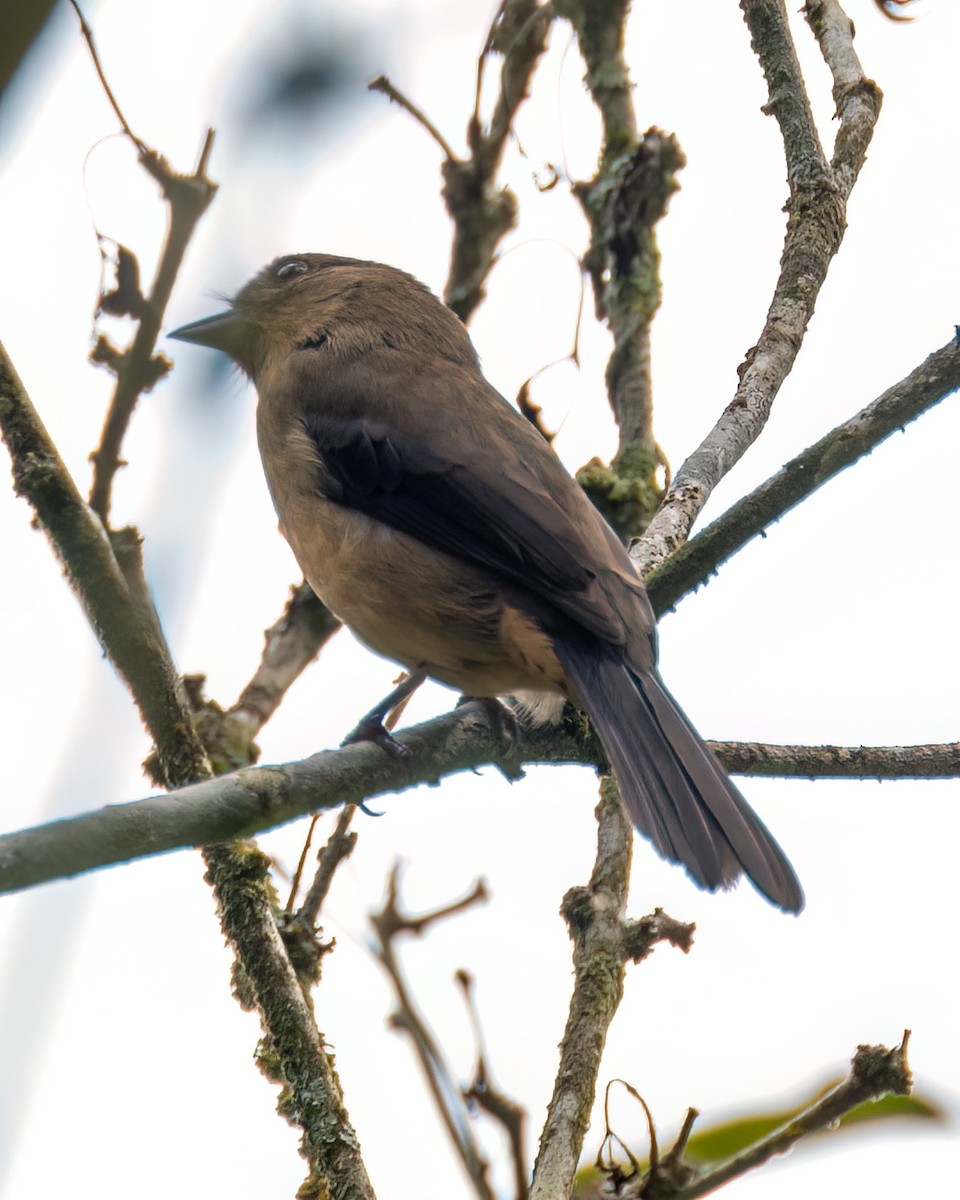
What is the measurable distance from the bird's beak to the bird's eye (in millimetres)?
351

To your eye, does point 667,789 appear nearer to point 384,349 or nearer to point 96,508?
point 96,508

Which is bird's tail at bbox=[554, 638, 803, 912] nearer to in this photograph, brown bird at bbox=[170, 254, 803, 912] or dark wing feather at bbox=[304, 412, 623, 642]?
brown bird at bbox=[170, 254, 803, 912]

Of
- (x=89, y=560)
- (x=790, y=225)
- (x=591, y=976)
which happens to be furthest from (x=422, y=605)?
(x=790, y=225)

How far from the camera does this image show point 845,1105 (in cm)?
251

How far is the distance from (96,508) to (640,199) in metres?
3.20

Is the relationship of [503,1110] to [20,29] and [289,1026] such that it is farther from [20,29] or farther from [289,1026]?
[20,29]

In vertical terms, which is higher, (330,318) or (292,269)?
(292,269)

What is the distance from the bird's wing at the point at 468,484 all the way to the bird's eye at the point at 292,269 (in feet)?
2.95

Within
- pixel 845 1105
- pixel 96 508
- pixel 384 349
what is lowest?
pixel 845 1105

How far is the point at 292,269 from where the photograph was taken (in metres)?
5.14

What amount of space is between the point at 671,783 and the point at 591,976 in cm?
48

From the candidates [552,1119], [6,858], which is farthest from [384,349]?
[6,858]

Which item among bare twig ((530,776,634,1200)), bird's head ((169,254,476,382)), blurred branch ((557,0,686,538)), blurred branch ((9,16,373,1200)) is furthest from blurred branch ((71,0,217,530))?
blurred branch ((557,0,686,538))

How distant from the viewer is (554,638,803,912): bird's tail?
2.96 meters
